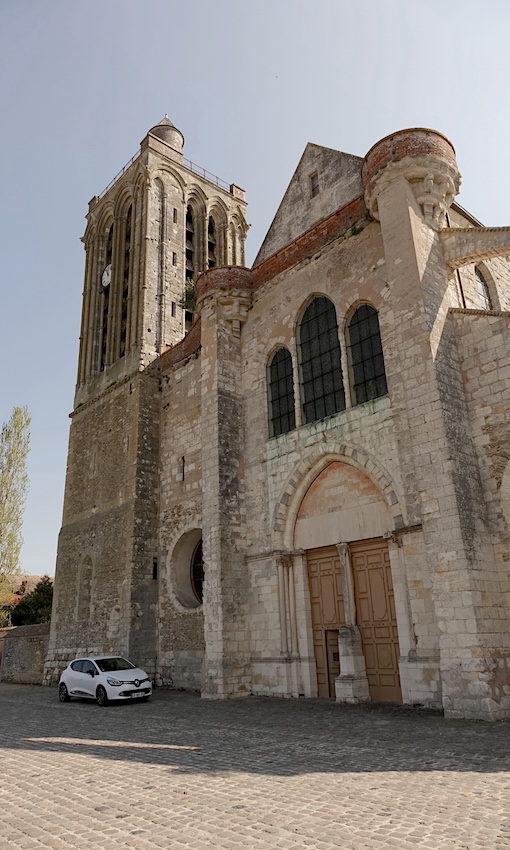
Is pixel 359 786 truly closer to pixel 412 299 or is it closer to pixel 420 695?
pixel 420 695

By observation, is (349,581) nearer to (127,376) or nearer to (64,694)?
(64,694)

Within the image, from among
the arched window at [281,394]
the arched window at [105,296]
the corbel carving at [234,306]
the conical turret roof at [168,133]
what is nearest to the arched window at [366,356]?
the arched window at [281,394]

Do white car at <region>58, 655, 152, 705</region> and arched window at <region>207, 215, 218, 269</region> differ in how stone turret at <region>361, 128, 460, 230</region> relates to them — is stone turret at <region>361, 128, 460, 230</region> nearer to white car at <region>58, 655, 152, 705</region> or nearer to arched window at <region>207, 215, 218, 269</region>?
white car at <region>58, 655, 152, 705</region>

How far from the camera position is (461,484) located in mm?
9484

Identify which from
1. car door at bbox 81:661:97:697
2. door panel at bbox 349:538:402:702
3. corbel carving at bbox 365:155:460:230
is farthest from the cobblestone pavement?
corbel carving at bbox 365:155:460:230

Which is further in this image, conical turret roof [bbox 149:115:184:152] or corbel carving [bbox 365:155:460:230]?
conical turret roof [bbox 149:115:184:152]

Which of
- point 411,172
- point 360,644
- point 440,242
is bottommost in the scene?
point 360,644

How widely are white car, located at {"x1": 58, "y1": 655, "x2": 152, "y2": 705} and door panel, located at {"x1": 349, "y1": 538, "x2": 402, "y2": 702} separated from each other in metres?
5.21

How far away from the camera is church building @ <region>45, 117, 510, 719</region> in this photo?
9.76m

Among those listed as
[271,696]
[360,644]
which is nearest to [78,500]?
[271,696]

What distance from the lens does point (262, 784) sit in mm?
5285

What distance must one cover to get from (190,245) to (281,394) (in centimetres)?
1320

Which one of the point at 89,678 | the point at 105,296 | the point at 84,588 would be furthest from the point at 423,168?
the point at 105,296

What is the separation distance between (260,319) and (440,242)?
5.41 metres
